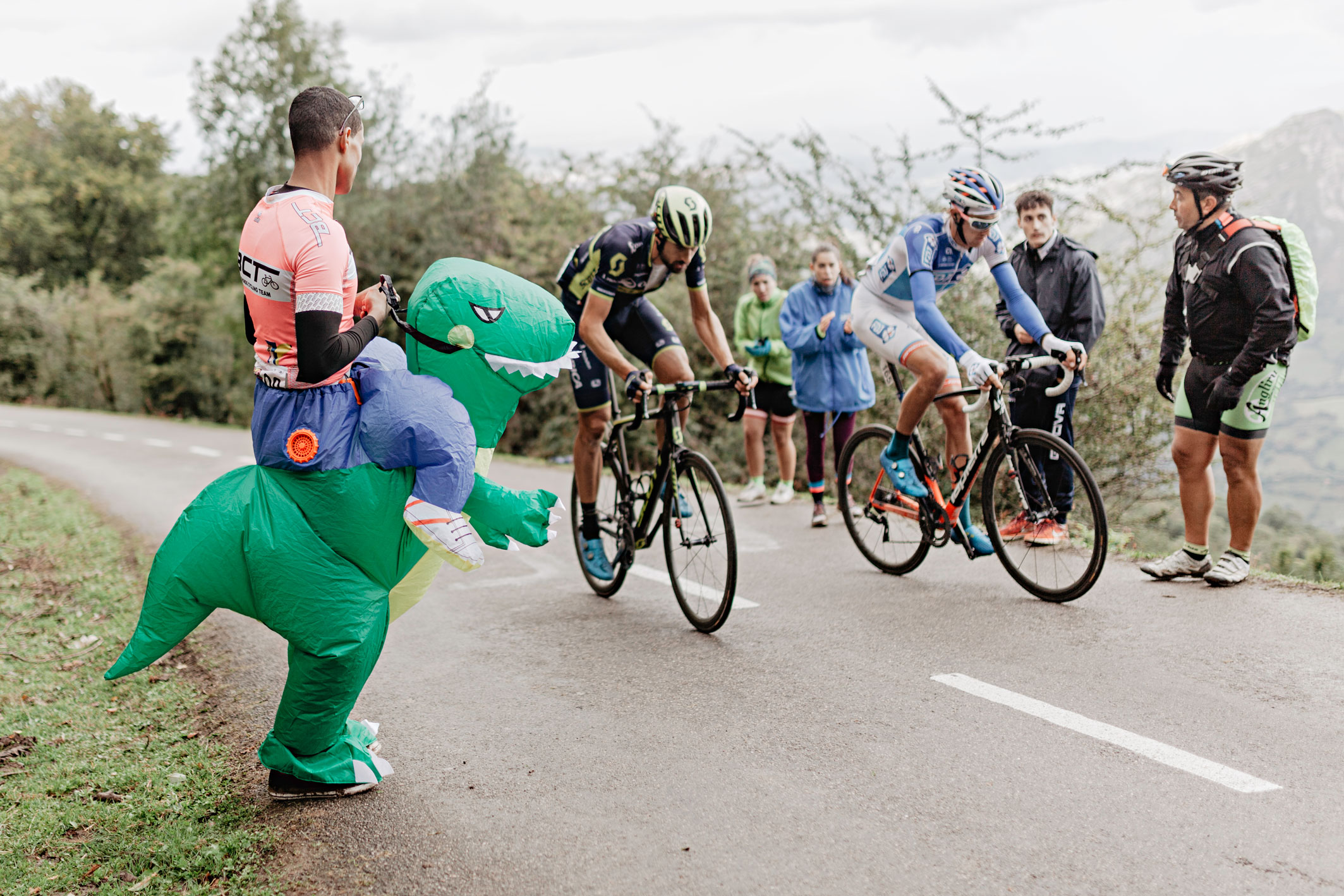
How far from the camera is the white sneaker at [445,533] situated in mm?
3262

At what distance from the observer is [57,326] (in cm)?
3158

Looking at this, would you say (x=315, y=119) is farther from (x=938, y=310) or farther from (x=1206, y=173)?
(x=1206, y=173)

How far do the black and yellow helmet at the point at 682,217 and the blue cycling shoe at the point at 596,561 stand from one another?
81.8 inches

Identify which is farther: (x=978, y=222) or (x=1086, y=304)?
(x=1086, y=304)

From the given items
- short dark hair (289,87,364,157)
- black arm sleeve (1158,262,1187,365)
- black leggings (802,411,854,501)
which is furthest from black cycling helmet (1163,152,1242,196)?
short dark hair (289,87,364,157)

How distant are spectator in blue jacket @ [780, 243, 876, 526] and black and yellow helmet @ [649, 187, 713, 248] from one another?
3.48 meters

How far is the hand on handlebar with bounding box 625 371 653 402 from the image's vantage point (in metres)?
5.49

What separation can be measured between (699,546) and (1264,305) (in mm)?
3400

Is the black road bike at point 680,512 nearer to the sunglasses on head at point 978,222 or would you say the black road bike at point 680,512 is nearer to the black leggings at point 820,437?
the sunglasses on head at point 978,222

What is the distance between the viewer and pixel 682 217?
5.65 meters

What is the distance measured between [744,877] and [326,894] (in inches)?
49.7

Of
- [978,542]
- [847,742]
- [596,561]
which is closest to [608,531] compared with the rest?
[596,561]

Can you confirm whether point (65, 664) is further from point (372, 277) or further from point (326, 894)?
point (372, 277)

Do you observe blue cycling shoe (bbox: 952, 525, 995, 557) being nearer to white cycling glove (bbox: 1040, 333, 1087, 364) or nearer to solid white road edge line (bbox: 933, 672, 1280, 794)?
white cycling glove (bbox: 1040, 333, 1087, 364)
